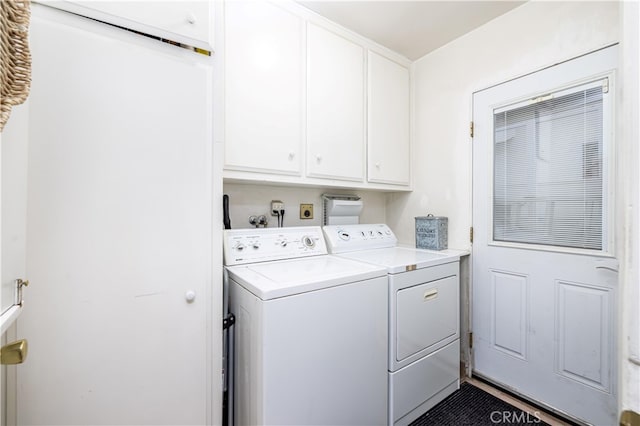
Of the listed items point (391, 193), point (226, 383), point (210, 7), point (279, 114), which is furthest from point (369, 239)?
point (210, 7)

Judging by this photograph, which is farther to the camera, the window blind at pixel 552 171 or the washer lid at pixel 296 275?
the window blind at pixel 552 171

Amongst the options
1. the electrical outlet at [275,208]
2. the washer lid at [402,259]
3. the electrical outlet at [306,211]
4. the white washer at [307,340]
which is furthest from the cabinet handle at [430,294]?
the electrical outlet at [275,208]

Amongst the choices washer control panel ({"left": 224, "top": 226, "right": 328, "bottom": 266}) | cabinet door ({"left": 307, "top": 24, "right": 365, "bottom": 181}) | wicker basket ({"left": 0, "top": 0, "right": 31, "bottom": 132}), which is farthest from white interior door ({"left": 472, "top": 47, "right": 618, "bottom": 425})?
wicker basket ({"left": 0, "top": 0, "right": 31, "bottom": 132})

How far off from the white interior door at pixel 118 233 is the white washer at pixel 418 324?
2.92 ft

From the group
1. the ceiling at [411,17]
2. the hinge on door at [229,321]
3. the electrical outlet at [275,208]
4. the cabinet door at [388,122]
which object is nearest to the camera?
the hinge on door at [229,321]

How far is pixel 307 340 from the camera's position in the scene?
1.17 metres

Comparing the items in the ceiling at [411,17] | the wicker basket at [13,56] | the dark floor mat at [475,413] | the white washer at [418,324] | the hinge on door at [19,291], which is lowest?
the dark floor mat at [475,413]

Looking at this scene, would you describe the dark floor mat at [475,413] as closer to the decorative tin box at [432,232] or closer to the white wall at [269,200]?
the decorative tin box at [432,232]

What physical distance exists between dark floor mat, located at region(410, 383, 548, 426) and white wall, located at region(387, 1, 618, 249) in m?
1.00

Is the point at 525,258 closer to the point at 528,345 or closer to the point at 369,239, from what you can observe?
the point at 528,345

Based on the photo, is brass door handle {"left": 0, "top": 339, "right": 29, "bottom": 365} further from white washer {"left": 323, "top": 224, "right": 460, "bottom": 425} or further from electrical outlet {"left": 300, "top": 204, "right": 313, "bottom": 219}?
electrical outlet {"left": 300, "top": 204, "right": 313, "bottom": 219}

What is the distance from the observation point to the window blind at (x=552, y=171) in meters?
1.50

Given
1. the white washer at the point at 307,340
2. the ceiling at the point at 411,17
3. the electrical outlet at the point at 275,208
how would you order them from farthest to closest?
1. the electrical outlet at the point at 275,208
2. the ceiling at the point at 411,17
3. the white washer at the point at 307,340

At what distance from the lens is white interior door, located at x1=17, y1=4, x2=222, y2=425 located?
2.93 ft
